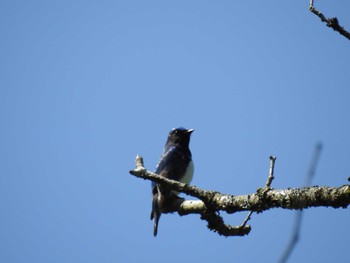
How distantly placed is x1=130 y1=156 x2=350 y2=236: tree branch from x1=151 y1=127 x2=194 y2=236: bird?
1349 mm

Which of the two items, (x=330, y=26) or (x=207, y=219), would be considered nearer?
(x=330, y=26)

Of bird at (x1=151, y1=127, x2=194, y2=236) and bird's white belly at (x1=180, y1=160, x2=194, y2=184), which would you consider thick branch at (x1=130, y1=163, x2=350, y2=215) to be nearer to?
bird at (x1=151, y1=127, x2=194, y2=236)

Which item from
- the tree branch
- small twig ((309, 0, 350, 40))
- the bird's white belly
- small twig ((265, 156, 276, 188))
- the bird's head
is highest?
→ the bird's head

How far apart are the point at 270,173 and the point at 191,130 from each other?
219 inches

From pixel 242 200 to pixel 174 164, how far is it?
4206 mm

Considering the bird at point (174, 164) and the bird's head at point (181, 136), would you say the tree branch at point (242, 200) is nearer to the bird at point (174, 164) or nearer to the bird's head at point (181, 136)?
the bird at point (174, 164)

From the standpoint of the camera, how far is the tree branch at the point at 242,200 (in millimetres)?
3090

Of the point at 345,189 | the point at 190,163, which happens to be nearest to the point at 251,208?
the point at 345,189

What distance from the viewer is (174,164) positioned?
8023 mm

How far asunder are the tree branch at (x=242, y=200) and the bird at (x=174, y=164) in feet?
4.42

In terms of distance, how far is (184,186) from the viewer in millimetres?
4020

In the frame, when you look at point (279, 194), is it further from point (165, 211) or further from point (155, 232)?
point (155, 232)

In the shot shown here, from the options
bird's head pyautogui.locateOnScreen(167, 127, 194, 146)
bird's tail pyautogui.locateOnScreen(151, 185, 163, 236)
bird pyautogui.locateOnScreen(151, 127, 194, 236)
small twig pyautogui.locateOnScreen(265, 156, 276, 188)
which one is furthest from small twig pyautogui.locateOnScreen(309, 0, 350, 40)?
bird's head pyautogui.locateOnScreen(167, 127, 194, 146)

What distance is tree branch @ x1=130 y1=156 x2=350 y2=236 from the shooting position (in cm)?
309
